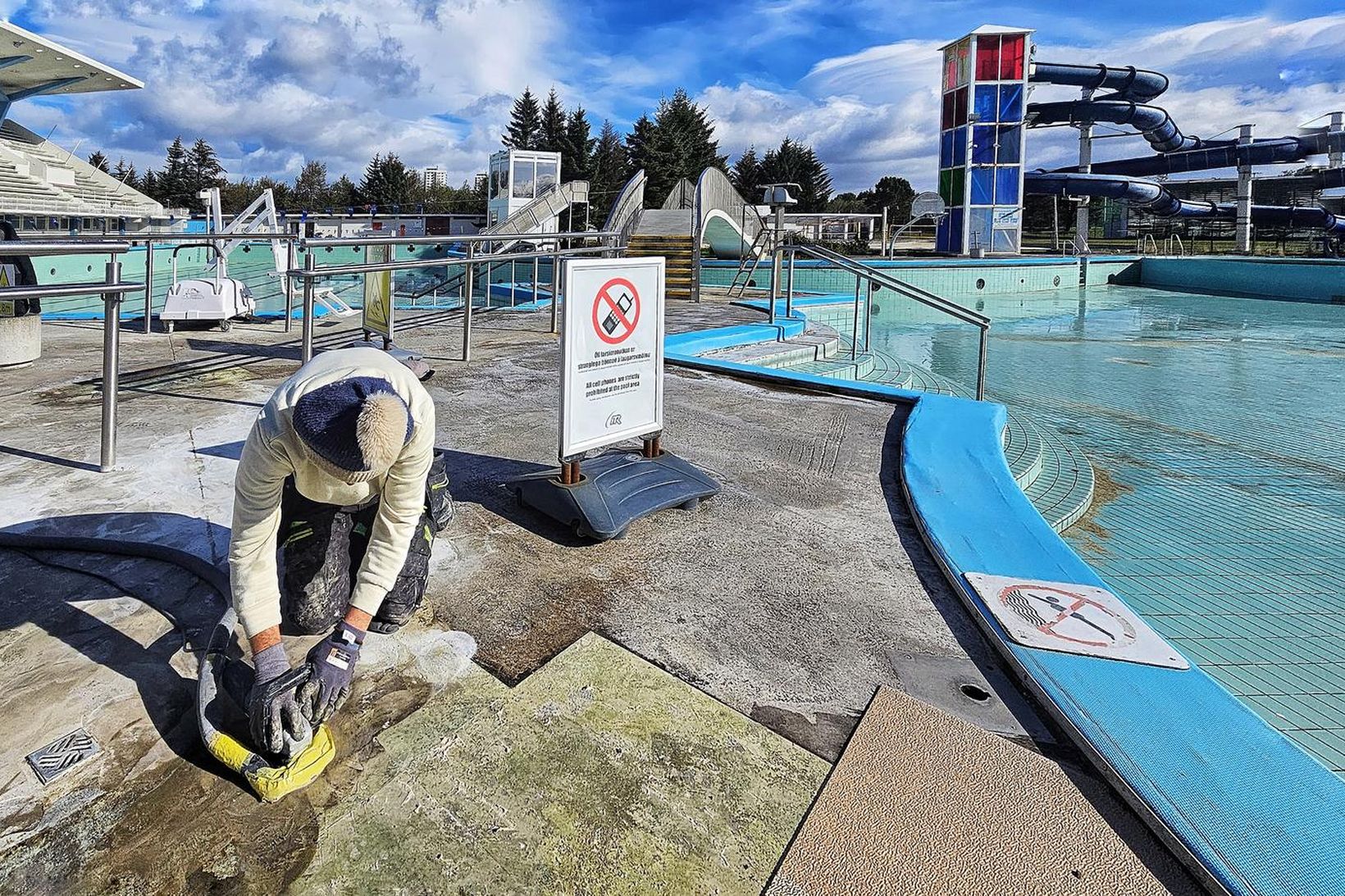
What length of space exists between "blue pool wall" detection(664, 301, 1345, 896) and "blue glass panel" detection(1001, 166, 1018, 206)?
85.5 ft

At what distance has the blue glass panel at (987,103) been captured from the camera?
84.0 ft

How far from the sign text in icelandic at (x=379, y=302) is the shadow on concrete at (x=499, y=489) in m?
2.16

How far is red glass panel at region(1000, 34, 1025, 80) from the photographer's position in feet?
83.3

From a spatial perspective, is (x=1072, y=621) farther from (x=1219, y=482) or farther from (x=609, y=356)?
(x=1219, y=482)

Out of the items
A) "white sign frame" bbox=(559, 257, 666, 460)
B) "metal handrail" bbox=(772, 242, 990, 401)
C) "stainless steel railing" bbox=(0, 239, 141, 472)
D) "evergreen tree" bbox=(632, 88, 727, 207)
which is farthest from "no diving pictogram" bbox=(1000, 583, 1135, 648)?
"evergreen tree" bbox=(632, 88, 727, 207)

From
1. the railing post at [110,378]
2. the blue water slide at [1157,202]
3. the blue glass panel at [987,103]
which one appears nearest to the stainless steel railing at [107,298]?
the railing post at [110,378]

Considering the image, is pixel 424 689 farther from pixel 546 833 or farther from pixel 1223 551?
pixel 1223 551

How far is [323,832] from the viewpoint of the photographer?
1.67 metres

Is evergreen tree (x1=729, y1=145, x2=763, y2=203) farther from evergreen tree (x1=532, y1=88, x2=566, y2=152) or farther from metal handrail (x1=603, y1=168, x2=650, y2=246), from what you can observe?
metal handrail (x1=603, y1=168, x2=650, y2=246)

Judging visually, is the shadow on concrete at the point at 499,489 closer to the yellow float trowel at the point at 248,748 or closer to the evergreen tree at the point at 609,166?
the yellow float trowel at the point at 248,748

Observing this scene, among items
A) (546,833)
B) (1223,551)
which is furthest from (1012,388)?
(546,833)

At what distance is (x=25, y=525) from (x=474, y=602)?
1.92 m

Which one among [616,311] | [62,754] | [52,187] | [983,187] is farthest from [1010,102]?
[52,187]

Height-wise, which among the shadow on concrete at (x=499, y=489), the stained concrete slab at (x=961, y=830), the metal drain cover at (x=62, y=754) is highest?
the shadow on concrete at (x=499, y=489)
